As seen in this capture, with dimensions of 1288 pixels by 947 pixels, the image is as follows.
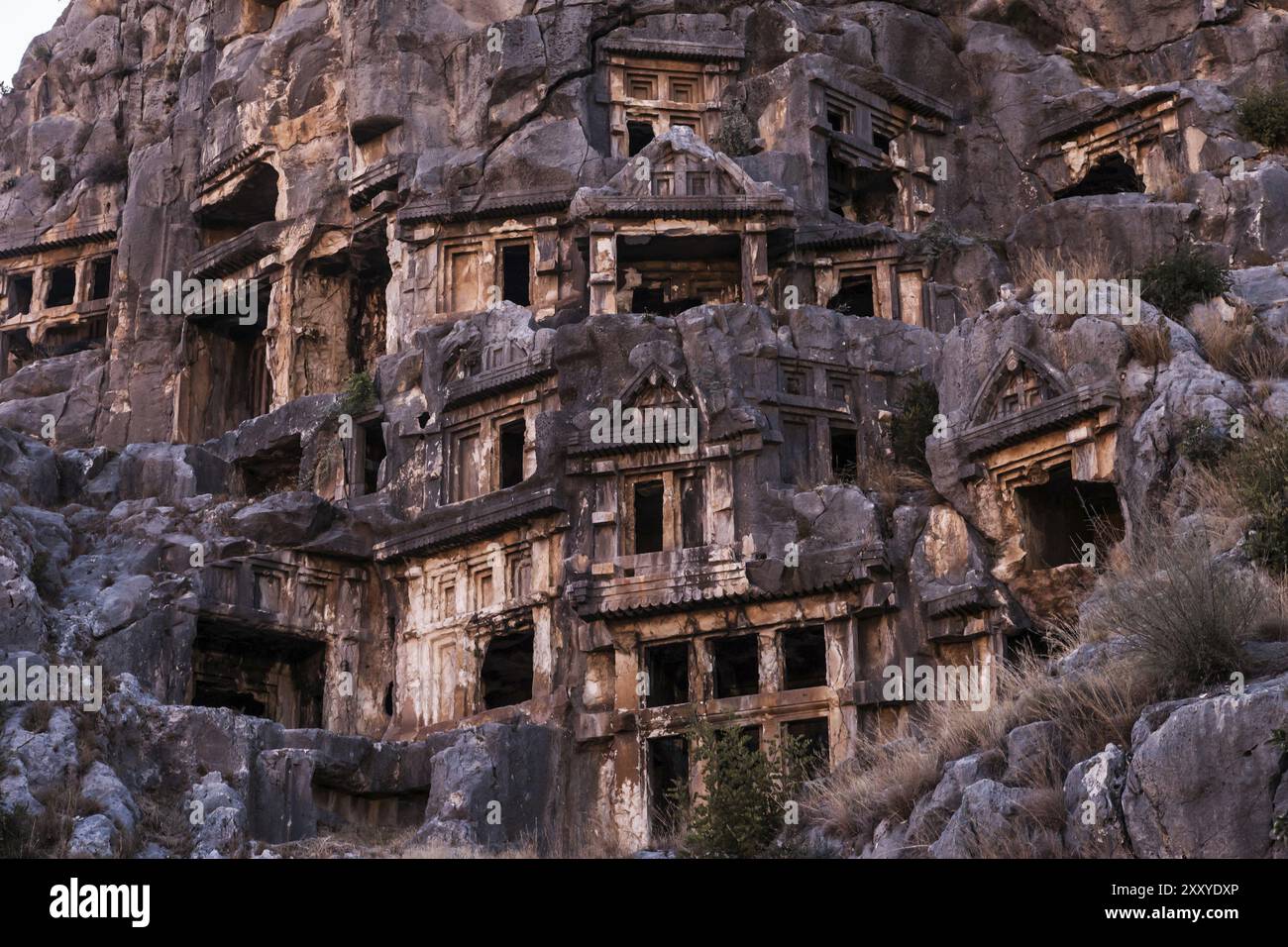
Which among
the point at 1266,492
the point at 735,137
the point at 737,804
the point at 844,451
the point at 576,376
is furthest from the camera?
the point at 735,137

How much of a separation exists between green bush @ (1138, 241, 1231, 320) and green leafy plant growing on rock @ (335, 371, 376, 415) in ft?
55.7

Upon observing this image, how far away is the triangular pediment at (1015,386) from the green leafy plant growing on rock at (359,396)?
48.3ft

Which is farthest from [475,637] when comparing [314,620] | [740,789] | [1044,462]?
[740,789]

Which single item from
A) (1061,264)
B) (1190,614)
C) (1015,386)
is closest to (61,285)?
(1061,264)

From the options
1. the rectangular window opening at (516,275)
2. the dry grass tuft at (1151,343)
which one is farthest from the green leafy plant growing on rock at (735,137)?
the dry grass tuft at (1151,343)

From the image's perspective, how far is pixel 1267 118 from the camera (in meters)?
44.8

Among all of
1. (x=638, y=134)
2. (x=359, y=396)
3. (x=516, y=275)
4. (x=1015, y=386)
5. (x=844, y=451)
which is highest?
(x=638, y=134)

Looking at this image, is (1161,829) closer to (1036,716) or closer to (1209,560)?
(1036,716)

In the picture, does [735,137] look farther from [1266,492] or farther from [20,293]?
[1266,492]

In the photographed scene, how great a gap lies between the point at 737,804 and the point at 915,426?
1537 cm

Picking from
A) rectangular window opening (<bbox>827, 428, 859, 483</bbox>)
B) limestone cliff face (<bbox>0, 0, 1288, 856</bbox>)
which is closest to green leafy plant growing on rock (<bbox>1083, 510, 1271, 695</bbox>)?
limestone cliff face (<bbox>0, 0, 1288, 856</bbox>)

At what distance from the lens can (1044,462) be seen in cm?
3266

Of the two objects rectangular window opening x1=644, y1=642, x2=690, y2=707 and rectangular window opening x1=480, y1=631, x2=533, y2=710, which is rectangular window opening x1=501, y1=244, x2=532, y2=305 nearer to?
rectangular window opening x1=480, y1=631, x2=533, y2=710

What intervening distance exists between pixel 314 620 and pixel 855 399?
Answer: 36.9ft
